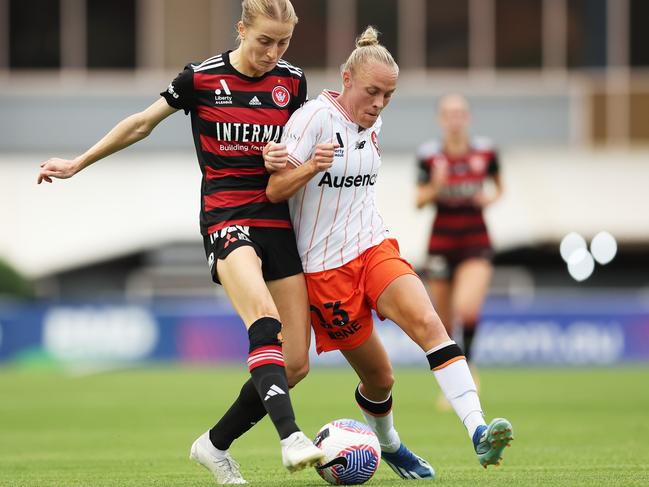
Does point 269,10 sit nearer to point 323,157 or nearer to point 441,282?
point 323,157

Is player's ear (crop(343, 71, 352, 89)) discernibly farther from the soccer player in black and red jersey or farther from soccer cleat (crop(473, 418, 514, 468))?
soccer cleat (crop(473, 418, 514, 468))

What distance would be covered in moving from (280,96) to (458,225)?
19.2 ft

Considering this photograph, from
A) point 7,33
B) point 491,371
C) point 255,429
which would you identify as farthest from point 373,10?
point 255,429

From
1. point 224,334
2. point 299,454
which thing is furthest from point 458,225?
point 224,334

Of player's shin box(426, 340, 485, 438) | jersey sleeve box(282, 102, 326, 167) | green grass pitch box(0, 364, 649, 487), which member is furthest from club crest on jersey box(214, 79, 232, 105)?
green grass pitch box(0, 364, 649, 487)

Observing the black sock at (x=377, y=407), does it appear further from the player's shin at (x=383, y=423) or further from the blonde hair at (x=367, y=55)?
the blonde hair at (x=367, y=55)

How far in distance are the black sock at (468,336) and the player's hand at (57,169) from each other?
6184 mm

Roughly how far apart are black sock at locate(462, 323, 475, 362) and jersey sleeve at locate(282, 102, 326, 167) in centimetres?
588

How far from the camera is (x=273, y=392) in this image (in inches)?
259

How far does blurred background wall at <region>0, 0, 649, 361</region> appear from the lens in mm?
30078

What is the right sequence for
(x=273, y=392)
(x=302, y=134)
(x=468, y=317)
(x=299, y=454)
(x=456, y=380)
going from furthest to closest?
(x=468, y=317) < (x=302, y=134) < (x=456, y=380) < (x=273, y=392) < (x=299, y=454)

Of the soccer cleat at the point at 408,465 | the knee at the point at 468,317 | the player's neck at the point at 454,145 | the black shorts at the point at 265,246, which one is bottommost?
the soccer cleat at the point at 408,465

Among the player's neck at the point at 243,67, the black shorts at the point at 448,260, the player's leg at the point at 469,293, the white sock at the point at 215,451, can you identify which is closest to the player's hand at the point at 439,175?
the black shorts at the point at 448,260

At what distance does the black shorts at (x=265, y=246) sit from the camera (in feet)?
23.0
